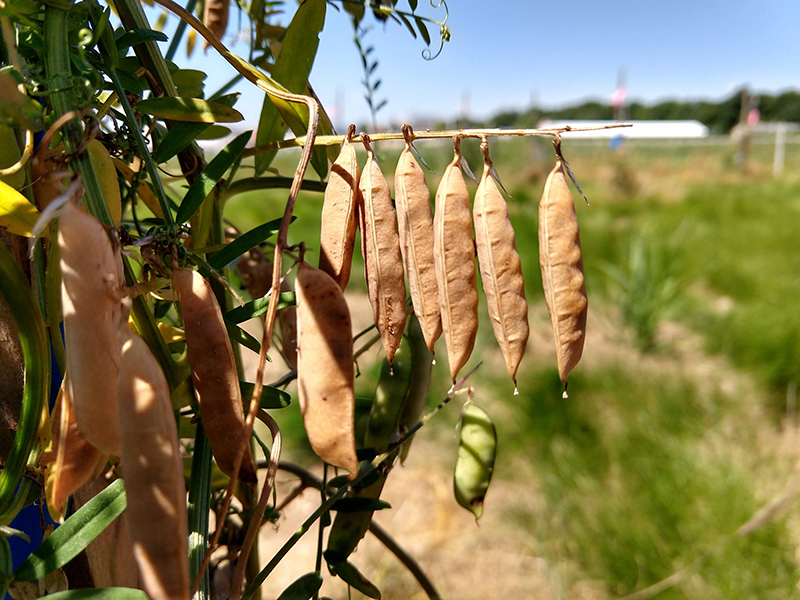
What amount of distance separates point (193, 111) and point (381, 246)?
11 centimetres

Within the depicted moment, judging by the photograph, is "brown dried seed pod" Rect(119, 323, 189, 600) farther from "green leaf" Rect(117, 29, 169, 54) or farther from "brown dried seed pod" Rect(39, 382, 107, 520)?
"green leaf" Rect(117, 29, 169, 54)

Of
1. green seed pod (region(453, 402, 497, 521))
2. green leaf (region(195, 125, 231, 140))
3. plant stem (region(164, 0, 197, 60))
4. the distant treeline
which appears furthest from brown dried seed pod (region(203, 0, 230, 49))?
the distant treeline

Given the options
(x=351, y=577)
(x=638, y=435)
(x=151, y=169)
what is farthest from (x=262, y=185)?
(x=638, y=435)

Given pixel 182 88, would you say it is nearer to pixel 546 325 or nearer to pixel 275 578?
pixel 275 578

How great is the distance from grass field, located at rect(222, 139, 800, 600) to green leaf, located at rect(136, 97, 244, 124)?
232 mm

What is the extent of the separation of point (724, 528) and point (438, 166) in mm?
2944

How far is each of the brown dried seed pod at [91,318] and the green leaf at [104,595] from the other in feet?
0.25

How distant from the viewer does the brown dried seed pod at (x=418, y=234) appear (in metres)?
0.25

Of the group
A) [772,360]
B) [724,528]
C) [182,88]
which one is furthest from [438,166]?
[182,88]

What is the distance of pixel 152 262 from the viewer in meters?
0.23

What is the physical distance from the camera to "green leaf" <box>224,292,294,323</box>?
28 cm

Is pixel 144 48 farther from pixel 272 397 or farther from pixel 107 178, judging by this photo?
pixel 272 397

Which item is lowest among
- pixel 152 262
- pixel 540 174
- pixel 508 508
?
pixel 508 508

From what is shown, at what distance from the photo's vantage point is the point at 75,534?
9.9 inches
